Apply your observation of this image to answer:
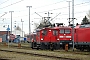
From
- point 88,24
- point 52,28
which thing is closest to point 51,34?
point 52,28

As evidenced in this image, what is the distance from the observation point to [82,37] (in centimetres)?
3688

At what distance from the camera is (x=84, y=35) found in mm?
36344

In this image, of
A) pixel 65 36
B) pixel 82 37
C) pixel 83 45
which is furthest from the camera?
pixel 65 36

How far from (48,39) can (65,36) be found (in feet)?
8.79

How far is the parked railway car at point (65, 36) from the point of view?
37375 mm

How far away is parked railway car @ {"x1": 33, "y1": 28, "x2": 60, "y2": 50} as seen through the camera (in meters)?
37.6

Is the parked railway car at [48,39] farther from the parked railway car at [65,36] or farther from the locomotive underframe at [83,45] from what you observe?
the locomotive underframe at [83,45]

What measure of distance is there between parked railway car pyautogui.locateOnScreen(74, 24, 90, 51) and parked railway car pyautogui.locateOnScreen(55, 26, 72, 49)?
124cm

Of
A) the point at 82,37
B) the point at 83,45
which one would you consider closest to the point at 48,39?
the point at 82,37

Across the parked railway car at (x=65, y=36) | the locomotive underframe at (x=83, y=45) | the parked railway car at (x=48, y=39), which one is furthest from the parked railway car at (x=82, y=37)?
the parked railway car at (x=48, y=39)

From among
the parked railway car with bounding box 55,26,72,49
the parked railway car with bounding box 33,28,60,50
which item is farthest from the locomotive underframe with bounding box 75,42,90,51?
the parked railway car with bounding box 33,28,60,50

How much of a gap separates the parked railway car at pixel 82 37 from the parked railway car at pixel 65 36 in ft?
4.07

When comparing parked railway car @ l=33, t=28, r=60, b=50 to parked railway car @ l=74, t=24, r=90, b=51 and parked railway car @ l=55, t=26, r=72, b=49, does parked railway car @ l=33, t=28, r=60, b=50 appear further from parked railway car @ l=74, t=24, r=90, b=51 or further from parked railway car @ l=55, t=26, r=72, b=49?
parked railway car @ l=74, t=24, r=90, b=51

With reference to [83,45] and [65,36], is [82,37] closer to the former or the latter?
[83,45]
